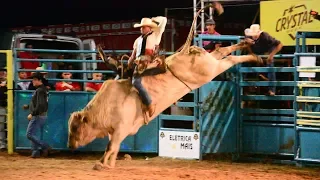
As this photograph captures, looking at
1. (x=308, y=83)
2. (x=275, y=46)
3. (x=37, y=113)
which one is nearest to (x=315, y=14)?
(x=275, y=46)

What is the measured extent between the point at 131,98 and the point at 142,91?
0.20m

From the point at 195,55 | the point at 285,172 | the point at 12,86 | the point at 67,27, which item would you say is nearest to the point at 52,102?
the point at 12,86

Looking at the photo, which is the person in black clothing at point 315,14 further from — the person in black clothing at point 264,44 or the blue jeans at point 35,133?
the blue jeans at point 35,133

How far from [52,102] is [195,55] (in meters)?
3.76

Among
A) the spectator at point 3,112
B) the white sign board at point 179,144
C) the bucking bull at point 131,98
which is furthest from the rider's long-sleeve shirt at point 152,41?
the spectator at point 3,112

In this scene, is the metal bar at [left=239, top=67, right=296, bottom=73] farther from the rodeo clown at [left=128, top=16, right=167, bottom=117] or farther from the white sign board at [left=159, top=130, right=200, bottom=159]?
the rodeo clown at [left=128, top=16, right=167, bottom=117]

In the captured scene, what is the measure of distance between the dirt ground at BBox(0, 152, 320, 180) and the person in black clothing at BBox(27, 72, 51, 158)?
286 mm

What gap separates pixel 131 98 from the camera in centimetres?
902

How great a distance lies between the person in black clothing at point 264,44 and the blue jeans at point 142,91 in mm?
2046

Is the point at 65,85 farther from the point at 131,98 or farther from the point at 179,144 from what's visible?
the point at 131,98

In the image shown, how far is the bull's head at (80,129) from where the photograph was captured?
29.2ft

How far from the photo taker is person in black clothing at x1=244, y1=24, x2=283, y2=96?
9.92 metres

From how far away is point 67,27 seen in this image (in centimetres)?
1927

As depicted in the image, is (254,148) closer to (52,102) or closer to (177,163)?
(177,163)
